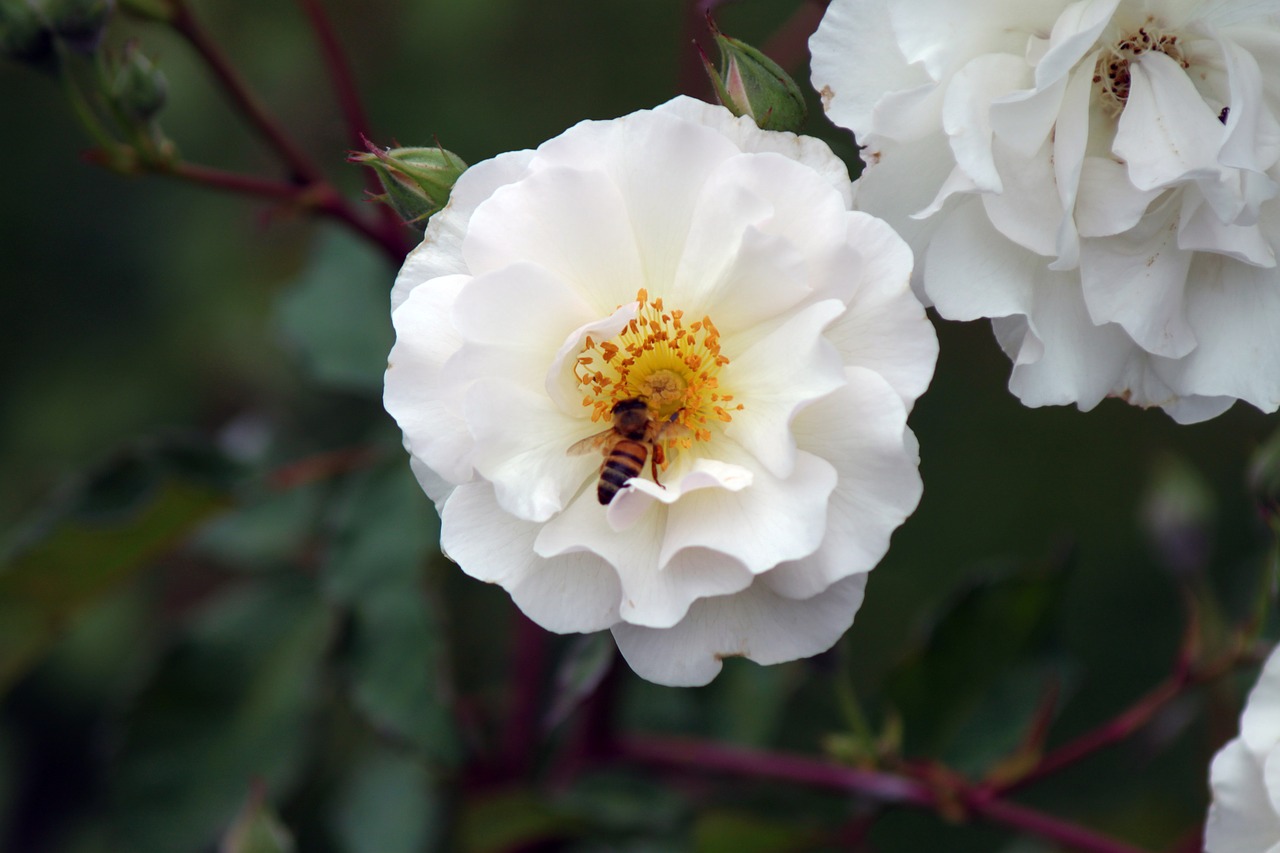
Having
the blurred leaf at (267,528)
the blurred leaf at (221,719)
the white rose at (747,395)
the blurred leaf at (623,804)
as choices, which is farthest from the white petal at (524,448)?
the blurred leaf at (267,528)

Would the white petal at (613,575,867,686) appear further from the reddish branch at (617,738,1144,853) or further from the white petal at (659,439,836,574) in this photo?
the reddish branch at (617,738,1144,853)

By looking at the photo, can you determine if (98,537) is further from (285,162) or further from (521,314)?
(521,314)

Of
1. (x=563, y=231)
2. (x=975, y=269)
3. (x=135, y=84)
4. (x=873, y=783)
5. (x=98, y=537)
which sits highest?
(x=135, y=84)

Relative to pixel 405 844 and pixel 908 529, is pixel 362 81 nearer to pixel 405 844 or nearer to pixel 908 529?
pixel 908 529

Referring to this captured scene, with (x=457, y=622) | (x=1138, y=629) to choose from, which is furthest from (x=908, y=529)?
(x=457, y=622)

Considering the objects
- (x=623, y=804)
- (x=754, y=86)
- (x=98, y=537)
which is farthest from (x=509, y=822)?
(x=754, y=86)

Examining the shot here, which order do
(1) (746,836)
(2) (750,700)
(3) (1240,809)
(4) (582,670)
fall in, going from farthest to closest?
(2) (750,700)
(1) (746,836)
(4) (582,670)
(3) (1240,809)

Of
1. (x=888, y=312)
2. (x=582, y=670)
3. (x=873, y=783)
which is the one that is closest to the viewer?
(x=888, y=312)
